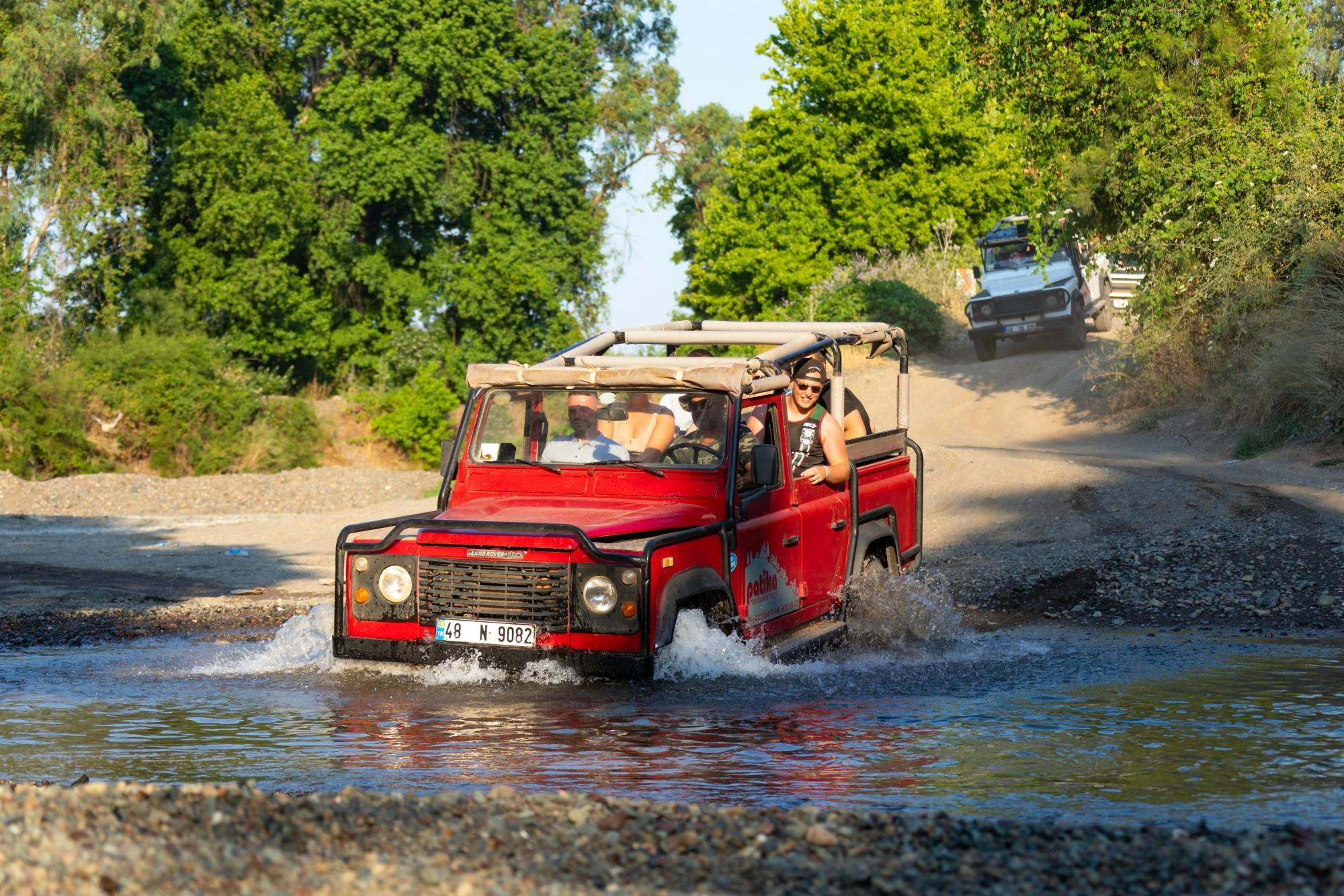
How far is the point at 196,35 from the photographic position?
43156mm

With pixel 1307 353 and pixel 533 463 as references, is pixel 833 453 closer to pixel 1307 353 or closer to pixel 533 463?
pixel 533 463

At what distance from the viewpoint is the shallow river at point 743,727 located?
680 centimetres

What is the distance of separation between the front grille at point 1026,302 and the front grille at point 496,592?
27.5 meters

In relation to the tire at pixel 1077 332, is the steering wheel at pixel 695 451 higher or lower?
lower

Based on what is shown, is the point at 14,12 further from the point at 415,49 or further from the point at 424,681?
the point at 424,681

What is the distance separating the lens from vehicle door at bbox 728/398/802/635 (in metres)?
9.24

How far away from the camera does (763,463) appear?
920 cm

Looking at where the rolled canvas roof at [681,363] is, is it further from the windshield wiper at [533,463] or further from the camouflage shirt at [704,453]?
the windshield wiper at [533,463]

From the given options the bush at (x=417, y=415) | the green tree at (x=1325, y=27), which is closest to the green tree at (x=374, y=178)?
the bush at (x=417, y=415)

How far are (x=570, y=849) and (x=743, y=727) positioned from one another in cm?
303

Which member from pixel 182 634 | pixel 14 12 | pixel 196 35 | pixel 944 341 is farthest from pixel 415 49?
pixel 182 634

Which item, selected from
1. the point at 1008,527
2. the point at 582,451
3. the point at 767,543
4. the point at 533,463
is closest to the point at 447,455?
the point at 533,463

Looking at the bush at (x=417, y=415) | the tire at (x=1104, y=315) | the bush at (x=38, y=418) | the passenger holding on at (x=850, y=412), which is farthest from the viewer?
the bush at (x=417, y=415)

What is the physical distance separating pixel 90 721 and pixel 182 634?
3962mm
